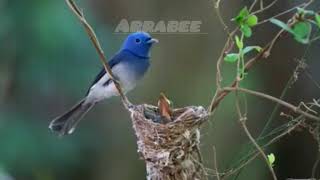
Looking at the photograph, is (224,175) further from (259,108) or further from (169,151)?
(259,108)

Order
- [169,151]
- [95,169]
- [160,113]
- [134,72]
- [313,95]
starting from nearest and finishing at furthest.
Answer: [169,151], [160,113], [134,72], [313,95], [95,169]

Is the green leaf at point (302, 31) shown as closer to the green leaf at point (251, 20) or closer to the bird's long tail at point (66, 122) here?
the green leaf at point (251, 20)

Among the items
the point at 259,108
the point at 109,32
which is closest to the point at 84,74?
the point at 109,32

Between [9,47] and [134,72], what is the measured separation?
1124mm

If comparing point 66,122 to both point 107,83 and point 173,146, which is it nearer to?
point 107,83

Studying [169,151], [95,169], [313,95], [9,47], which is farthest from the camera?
[95,169]

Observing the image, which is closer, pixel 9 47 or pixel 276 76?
pixel 9 47

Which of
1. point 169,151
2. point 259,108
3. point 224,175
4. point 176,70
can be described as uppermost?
point 169,151

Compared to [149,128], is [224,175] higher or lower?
lower

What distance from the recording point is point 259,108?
4.57 meters

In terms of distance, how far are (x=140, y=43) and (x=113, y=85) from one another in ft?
0.77

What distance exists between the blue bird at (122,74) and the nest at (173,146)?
3.61 ft

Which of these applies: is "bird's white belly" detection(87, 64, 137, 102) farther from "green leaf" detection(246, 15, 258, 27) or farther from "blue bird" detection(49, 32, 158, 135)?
"green leaf" detection(246, 15, 258, 27)

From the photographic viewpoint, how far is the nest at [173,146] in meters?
1.80
